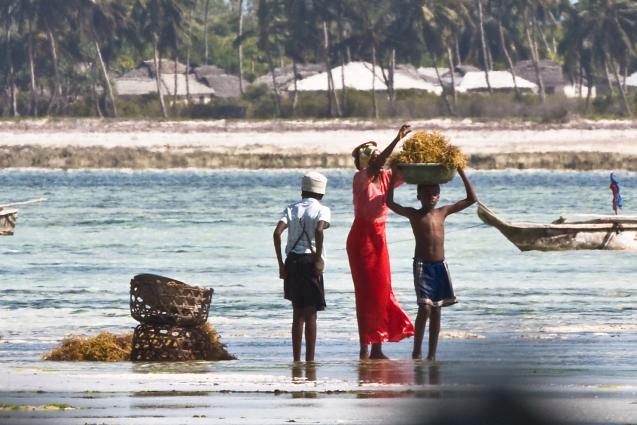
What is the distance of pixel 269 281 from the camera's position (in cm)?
2316

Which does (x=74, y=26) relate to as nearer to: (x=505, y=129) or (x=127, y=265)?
(x=505, y=129)

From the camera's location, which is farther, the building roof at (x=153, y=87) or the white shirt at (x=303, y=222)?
the building roof at (x=153, y=87)

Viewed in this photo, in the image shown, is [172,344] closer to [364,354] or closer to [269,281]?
[364,354]

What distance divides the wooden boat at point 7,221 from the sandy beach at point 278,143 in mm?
45056

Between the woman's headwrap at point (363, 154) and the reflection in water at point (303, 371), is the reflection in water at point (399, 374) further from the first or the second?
the woman's headwrap at point (363, 154)

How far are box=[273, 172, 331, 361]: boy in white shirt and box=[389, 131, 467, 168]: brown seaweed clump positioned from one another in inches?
23.3

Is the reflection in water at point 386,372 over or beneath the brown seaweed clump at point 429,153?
beneath

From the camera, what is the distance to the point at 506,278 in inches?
948

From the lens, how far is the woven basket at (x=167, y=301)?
11.6 m

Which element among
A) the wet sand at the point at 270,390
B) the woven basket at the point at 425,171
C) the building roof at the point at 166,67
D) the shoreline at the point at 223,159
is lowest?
the shoreline at the point at 223,159

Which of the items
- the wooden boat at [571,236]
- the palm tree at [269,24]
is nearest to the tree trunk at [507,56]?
the palm tree at [269,24]

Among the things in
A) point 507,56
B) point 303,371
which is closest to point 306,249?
point 303,371

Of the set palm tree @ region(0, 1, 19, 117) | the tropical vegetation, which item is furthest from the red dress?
palm tree @ region(0, 1, 19, 117)

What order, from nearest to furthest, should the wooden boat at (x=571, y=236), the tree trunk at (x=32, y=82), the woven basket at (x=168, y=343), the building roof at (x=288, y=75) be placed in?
the woven basket at (x=168, y=343)
the wooden boat at (x=571, y=236)
the tree trunk at (x=32, y=82)
the building roof at (x=288, y=75)
